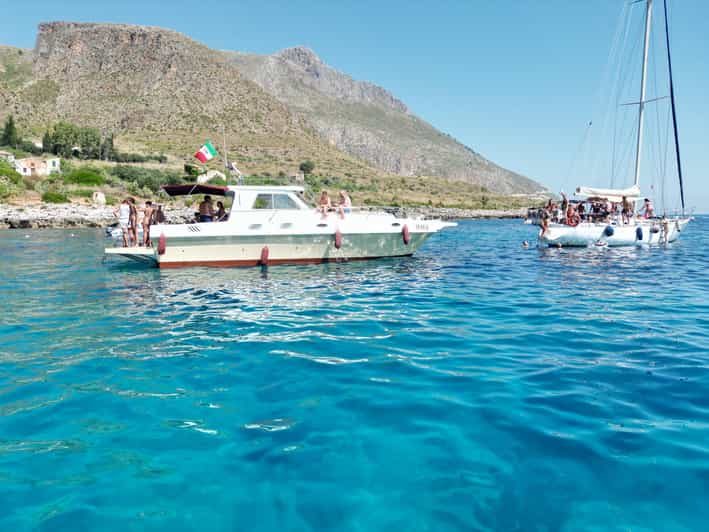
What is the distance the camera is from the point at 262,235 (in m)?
16.2

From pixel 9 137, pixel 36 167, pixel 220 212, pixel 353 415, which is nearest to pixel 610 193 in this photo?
pixel 220 212

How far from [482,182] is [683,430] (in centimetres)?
18690

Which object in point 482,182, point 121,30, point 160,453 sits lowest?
point 160,453

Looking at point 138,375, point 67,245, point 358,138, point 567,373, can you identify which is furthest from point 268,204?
point 358,138

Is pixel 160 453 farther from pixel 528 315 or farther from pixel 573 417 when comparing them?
pixel 528 315

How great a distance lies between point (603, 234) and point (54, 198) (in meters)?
45.7

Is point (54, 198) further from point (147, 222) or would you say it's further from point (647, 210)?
point (647, 210)

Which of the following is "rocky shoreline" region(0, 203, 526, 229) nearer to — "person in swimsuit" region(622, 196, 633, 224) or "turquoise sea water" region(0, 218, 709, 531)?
"person in swimsuit" region(622, 196, 633, 224)

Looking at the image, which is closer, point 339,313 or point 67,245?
point 339,313

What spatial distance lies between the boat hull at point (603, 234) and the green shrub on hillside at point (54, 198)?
140 ft

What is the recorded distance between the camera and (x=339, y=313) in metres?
9.67

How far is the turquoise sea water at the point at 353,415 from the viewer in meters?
3.49

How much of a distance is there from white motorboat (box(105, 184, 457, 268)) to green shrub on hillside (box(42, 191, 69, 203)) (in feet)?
116

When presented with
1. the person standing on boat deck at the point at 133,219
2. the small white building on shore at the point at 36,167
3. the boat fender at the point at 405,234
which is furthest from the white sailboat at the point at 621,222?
the small white building on shore at the point at 36,167
